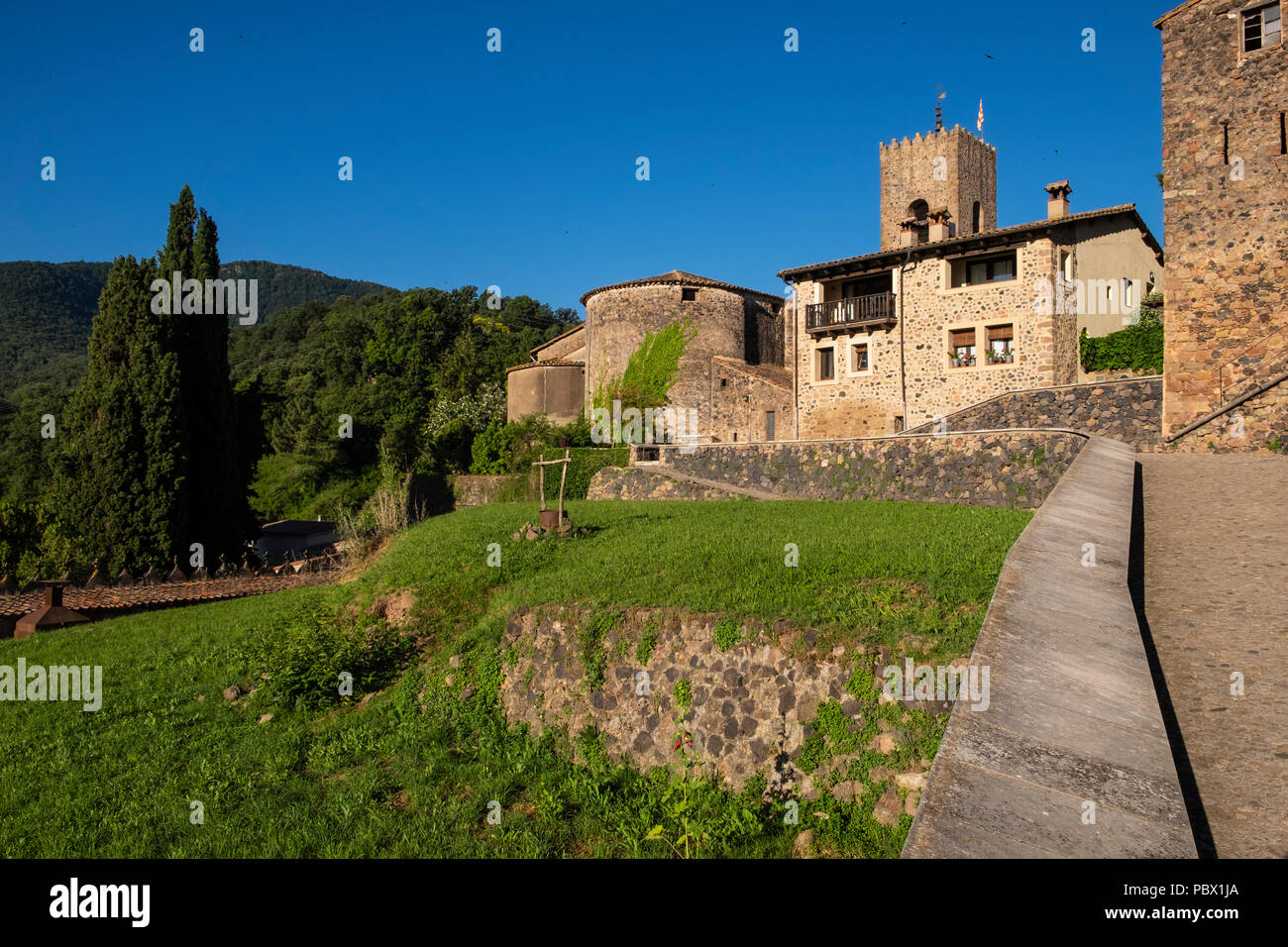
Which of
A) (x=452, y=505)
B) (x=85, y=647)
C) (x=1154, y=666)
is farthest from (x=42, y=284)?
(x=1154, y=666)

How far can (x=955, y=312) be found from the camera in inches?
1166

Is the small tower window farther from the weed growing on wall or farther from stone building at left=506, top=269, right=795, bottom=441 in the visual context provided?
the weed growing on wall

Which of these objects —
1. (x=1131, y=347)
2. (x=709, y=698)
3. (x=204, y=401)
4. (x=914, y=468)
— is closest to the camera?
(x=709, y=698)

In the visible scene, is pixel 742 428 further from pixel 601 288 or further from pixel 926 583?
pixel 926 583

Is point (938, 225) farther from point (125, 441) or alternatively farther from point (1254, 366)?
point (125, 441)

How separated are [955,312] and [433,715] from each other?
25.2 metres

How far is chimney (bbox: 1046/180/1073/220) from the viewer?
28.3m

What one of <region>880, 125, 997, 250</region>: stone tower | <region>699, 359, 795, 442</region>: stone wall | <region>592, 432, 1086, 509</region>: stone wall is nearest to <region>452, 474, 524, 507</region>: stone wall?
<region>699, 359, 795, 442</region>: stone wall

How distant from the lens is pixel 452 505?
36031mm

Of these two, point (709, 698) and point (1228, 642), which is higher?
point (1228, 642)

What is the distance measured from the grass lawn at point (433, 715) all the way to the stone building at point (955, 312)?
52.7ft

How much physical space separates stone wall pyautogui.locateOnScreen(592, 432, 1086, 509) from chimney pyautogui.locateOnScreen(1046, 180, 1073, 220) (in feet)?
44.4

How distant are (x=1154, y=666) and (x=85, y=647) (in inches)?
573

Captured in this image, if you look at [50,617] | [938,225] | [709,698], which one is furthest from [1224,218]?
[50,617]
